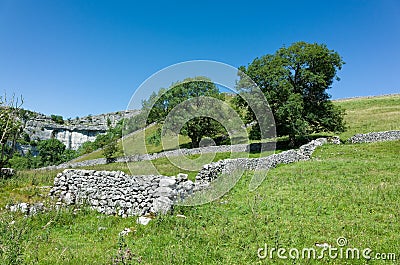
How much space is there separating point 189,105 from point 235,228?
1362 inches

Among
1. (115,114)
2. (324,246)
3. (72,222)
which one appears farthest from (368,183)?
(115,114)

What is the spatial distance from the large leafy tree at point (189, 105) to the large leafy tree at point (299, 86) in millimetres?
8846

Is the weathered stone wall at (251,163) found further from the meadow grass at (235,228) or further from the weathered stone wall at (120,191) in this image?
the weathered stone wall at (120,191)

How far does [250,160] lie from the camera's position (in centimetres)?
→ 2241

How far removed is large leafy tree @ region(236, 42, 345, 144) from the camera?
32.2 metres

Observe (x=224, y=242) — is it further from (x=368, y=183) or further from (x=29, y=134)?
(x=29, y=134)

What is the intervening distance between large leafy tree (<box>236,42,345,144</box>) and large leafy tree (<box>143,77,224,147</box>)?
8.85 meters

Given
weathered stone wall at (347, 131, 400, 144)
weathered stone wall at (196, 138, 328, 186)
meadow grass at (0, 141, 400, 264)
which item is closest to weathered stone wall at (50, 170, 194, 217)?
meadow grass at (0, 141, 400, 264)

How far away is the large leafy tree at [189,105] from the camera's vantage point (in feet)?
142

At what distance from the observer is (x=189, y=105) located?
4288 centimetres

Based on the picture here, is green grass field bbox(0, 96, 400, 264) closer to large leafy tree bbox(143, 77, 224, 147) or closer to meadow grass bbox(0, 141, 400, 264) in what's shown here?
meadow grass bbox(0, 141, 400, 264)

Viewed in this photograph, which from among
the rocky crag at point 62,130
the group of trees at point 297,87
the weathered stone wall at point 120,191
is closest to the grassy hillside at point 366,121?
the group of trees at point 297,87

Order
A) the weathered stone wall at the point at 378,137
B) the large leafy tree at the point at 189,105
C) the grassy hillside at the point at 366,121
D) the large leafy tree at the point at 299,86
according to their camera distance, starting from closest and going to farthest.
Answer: the weathered stone wall at the point at 378,137, the large leafy tree at the point at 299,86, the grassy hillside at the point at 366,121, the large leafy tree at the point at 189,105

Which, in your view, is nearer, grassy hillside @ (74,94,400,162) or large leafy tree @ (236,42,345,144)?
large leafy tree @ (236,42,345,144)
